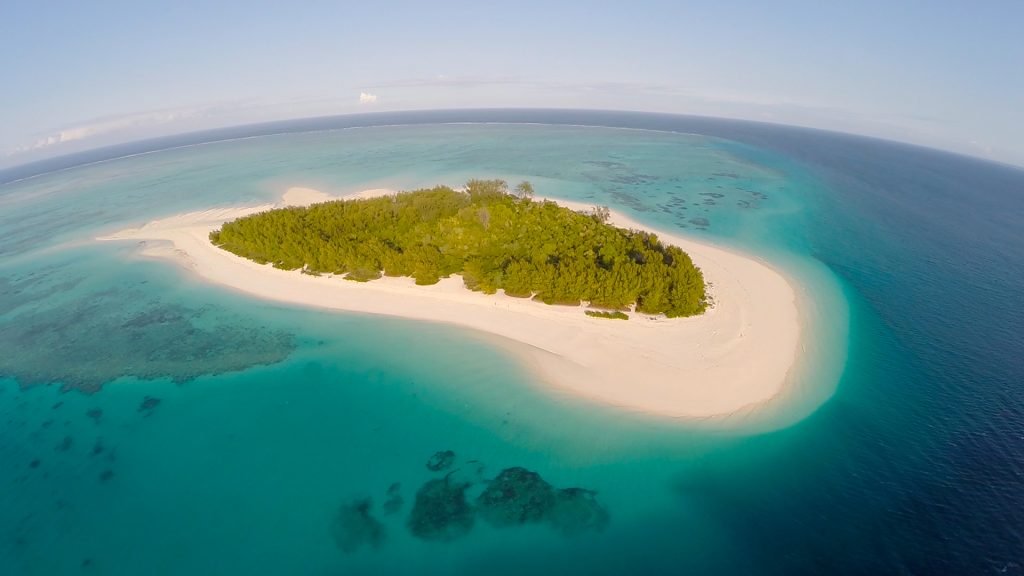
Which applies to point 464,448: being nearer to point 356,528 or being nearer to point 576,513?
point 356,528

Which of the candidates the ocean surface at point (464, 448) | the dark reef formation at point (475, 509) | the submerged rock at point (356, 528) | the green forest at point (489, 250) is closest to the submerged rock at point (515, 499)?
the dark reef formation at point (475, 509)

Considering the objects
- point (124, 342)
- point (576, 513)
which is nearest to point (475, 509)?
point (576, 513)

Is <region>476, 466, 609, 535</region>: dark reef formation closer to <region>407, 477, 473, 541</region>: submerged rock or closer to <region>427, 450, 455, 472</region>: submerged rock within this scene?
<region>407, 477, 473, 541</region>: submerged rock

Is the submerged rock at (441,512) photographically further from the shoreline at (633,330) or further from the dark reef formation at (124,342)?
the dark reef formation at (124,342)

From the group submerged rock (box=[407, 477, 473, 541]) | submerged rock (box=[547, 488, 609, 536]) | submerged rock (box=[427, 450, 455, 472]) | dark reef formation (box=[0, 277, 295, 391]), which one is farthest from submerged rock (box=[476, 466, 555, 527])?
dark reef formation (box=[0, 277, 295, 391])

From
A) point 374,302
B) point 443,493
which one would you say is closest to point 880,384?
point 443,493

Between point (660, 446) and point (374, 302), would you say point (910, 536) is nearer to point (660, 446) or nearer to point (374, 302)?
point (660, 446)

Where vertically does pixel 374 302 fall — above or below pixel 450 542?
above
